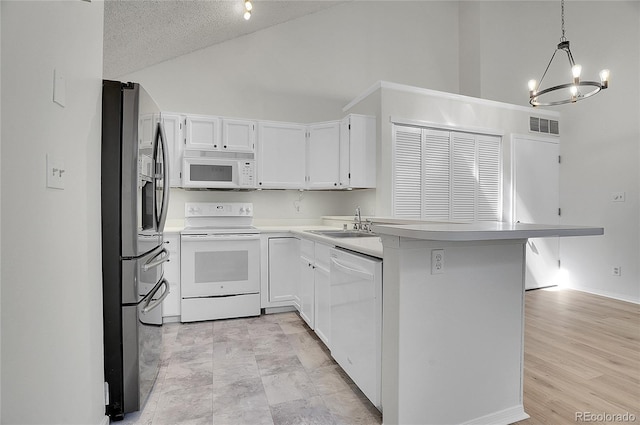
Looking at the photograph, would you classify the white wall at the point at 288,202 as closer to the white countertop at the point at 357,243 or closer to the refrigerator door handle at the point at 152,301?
the white countertop at the point at 357,243

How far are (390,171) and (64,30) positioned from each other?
3.16 meters

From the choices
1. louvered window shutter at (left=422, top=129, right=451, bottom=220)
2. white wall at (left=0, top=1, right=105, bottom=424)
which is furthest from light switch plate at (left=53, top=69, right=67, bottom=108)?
louvered window shutter at (left=422, top=129, right=451, bottom=220)

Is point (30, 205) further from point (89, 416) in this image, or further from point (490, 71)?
point (490, 71)

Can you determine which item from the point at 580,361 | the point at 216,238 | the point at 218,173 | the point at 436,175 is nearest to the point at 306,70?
the point at 218,173

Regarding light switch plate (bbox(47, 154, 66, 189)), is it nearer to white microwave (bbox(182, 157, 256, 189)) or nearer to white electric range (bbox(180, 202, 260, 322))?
white electric range (bbox(180, 202, 260, 322))

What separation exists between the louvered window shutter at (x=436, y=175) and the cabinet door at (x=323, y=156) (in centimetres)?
111

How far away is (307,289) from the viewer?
3021 mm

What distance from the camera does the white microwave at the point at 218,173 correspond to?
3.54 metres

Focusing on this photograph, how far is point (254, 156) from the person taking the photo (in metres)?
3.79

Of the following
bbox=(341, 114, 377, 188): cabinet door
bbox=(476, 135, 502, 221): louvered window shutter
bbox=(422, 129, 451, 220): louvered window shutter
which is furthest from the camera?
bbox=(476, 135, 502, 221): louvered window shutter

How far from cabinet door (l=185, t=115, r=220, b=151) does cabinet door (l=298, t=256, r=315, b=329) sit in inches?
64.7

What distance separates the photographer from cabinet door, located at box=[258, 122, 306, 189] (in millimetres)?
3854

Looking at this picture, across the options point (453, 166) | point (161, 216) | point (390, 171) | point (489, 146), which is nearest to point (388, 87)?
point (390, 171)

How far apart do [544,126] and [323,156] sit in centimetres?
338
